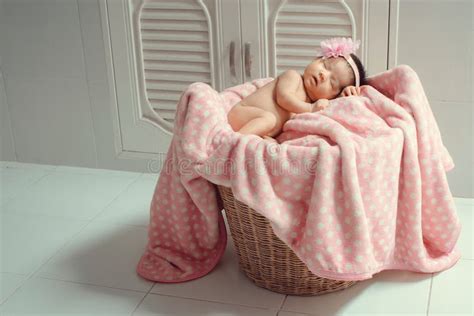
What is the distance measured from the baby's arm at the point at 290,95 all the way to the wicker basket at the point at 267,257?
10.4 inches

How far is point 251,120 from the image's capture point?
5.62 feet

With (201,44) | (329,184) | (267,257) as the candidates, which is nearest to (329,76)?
(329,184)

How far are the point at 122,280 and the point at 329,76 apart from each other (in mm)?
751

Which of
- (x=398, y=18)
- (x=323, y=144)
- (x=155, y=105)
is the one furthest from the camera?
(x=155, y=105)

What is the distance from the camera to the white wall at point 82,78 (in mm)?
1965

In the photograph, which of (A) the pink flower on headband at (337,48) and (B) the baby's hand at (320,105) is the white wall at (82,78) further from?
(B) the baby's hand at (320,105)

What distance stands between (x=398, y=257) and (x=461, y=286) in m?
0.19

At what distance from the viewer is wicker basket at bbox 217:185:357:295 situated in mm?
1638

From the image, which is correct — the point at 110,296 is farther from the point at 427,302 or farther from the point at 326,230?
the point at 427,302

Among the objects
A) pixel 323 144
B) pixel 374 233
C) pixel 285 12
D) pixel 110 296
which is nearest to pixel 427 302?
pixel 374 233

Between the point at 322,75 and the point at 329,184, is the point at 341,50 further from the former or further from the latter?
the point at 329,184

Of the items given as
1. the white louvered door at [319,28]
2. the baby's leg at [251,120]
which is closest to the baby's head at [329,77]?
the baby's leg at [251,120]

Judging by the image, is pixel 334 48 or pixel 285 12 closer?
pixel 334 48

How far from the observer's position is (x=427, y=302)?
5.48 ft
